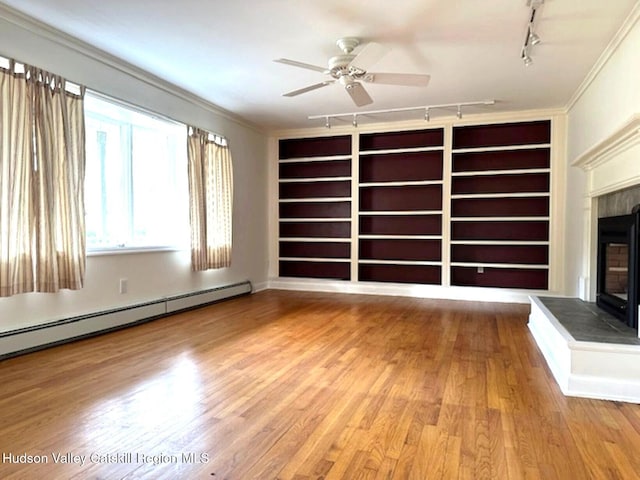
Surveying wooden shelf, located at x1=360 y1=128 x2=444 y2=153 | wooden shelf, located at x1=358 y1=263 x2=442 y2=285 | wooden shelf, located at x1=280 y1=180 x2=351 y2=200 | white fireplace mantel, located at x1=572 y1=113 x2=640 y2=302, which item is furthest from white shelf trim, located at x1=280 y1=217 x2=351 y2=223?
white fireplace mantel, located at x1=572 y1=113 x2=640 y2=302

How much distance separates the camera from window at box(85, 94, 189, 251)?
383 cm

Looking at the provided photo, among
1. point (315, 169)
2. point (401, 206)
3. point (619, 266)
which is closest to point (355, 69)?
point (619, 266)

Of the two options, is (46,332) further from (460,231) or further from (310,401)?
(460,231)

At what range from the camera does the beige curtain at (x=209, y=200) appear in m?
4.75

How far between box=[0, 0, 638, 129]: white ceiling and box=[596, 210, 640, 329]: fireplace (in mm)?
1469

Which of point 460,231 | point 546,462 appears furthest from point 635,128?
point 460,231

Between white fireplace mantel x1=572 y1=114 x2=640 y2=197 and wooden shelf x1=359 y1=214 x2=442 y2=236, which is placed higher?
white fireplace mantel x1=572 y1=114 x2=640 y2=197

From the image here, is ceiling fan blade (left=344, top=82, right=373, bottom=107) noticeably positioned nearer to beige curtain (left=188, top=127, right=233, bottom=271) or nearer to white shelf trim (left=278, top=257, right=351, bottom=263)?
beige curtain (left=188, top=127, right=233, bottom=271)

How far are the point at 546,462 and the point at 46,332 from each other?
3.41 metres

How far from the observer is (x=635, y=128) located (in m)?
2.64

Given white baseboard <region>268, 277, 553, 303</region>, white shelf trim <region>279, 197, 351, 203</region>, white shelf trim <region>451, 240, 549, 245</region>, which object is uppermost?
white shelf trim <region>279, 197, 351, 203</region>

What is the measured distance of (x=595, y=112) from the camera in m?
3.86

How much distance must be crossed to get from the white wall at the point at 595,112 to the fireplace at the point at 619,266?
51 cm

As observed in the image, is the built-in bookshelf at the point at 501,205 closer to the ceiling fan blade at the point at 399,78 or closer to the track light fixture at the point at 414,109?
the track light fixture at the point at 414,109
